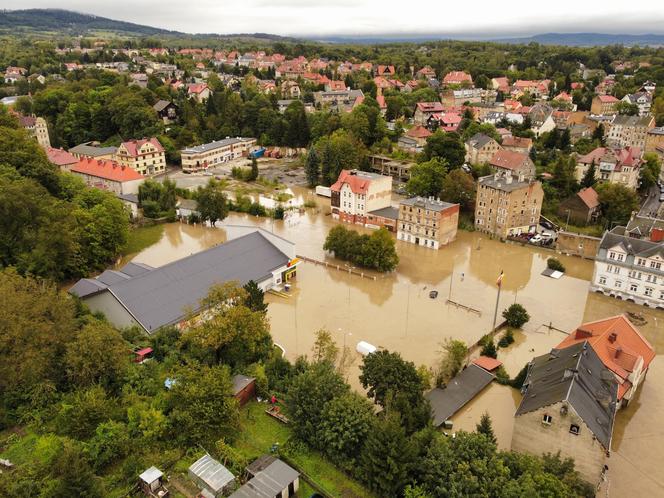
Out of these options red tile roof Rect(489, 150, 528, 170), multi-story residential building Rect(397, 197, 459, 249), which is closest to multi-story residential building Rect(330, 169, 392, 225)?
multi-story residential building Rect(397, 197, 459, 249)

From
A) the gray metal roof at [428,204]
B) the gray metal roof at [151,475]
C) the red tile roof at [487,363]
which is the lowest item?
the red tile roof at [487,363]

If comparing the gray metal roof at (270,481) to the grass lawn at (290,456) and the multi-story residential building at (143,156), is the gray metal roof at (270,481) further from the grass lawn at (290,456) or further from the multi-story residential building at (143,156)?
the multi-story residential building at (143,156)

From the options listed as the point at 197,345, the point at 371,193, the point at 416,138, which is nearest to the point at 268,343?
the point at 197,345

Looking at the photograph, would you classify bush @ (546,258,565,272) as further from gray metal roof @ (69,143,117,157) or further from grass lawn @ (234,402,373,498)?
gray metal roof @ (69,143,117,157)

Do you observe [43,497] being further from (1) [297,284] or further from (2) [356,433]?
(1) [297,284]

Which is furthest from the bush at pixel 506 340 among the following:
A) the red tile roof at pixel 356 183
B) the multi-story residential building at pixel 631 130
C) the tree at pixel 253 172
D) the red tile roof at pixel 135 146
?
the red tile roof at pixel 135 146

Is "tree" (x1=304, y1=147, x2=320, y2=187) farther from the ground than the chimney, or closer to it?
closer to it
